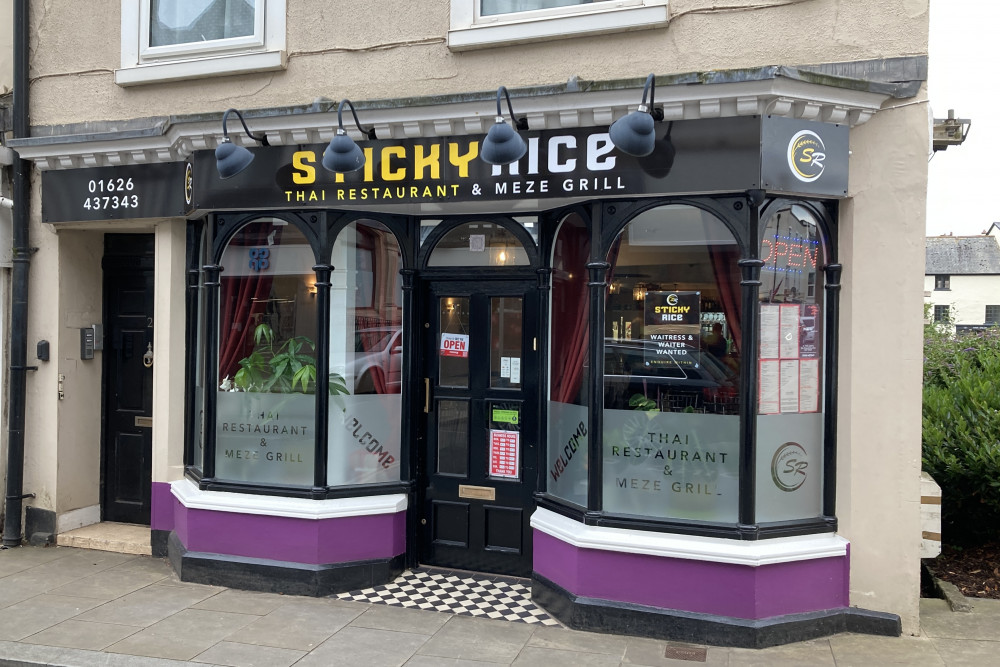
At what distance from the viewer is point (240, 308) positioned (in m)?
6.64

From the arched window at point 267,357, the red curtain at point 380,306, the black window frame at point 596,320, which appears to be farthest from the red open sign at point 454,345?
the arched window at point 267,357

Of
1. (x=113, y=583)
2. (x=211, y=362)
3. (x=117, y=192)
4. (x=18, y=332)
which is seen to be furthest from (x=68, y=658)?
(x=117, y=192)

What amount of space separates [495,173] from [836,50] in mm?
2444

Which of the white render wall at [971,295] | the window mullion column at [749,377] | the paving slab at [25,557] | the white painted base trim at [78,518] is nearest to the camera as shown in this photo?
the window mullion column at [749,377]

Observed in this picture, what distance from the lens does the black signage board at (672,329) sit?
550 centimetres

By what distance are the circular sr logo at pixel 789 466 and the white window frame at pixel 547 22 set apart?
310 cm

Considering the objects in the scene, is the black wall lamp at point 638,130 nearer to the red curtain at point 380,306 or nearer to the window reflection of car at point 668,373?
the window reflection of car at point 668,373

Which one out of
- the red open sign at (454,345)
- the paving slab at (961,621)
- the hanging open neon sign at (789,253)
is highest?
the hanging open neon sign at (789,253)

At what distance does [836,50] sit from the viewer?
5285 mm

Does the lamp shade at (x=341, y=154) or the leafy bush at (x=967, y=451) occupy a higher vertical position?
the lamp shade at (x=341, y=154)

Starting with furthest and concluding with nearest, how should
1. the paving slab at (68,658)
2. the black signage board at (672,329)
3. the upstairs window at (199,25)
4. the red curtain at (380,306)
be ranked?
the upstairs window at (199,25) < the red curtain at (380,306) < the black signage board at (672,329) < the paving slab at (68,658)

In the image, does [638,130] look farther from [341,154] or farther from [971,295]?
[971,295]

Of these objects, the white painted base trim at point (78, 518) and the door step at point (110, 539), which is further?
the white painted base trim at point (78, 518)

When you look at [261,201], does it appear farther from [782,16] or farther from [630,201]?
[782,16]
